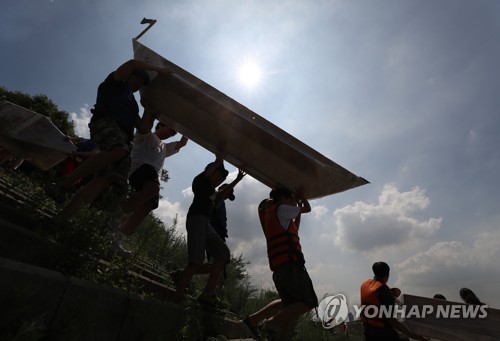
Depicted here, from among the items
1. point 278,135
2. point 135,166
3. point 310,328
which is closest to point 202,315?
point 135,166

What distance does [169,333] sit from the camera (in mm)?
2064

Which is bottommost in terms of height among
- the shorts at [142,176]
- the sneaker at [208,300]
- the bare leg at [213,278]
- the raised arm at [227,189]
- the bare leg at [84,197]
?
the sneaker at [208,300]

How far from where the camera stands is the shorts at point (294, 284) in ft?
11.6

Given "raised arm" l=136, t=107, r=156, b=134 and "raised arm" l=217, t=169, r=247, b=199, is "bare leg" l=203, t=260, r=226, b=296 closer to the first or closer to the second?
"raised arm" l=217, t=169, r=247, b=199

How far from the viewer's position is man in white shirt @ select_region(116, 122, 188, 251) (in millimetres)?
3600

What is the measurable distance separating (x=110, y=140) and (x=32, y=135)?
0.79m

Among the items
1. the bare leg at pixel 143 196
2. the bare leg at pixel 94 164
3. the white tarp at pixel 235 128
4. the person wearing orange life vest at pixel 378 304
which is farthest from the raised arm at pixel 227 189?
the person wearing orange life vest at pixel 378 304

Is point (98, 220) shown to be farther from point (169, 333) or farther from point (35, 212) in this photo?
point (169, 333)

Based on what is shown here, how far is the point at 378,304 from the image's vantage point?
4.29 m

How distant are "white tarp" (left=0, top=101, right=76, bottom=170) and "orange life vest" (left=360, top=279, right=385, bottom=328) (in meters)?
4.14

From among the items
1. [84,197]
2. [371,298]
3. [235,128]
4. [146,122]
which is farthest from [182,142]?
[371,298]

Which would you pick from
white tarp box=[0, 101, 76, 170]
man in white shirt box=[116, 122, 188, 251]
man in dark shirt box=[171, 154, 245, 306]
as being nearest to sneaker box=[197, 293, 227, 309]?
man in dark shirt box=[171, 154, 245, 306]

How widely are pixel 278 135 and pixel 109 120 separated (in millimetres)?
1963

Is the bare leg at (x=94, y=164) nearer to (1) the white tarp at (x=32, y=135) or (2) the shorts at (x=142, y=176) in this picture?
(1) the white tarp at (x=32, y=135)
